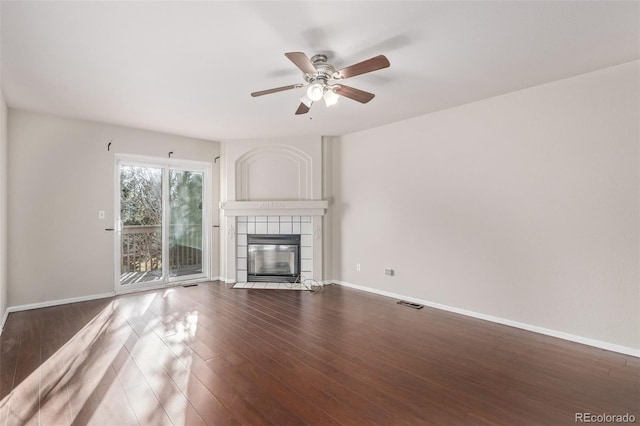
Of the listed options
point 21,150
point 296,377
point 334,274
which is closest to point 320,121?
point 334,274

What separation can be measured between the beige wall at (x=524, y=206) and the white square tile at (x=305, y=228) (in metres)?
1.19

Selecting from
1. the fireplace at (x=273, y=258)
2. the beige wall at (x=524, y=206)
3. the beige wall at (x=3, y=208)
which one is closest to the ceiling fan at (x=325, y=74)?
the beige wall at (x=524, y=206)

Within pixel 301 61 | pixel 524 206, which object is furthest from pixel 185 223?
pixel 524 206

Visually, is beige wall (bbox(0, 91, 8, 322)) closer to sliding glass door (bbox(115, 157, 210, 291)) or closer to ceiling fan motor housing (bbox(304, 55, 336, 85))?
sliding glass door (bbox(115, 157, 210, 291))

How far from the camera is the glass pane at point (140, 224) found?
14.8 feet

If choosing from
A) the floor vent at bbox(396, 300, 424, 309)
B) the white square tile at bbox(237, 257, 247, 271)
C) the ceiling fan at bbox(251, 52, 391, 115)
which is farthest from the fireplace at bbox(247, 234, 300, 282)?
the ceiling fan at bbox(251, 52, 391, 115)

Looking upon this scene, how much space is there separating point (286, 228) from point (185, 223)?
1813mm

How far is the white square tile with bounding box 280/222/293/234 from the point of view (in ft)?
16.8

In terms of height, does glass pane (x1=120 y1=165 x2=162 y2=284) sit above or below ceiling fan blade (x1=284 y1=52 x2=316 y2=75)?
below

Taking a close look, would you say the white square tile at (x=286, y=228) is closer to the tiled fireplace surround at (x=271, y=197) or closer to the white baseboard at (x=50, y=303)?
the tiled fireplace surround at (x=271, y=197)

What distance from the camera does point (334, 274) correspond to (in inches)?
201

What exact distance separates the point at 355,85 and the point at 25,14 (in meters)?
2.55

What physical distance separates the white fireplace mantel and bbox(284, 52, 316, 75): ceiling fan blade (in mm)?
2793

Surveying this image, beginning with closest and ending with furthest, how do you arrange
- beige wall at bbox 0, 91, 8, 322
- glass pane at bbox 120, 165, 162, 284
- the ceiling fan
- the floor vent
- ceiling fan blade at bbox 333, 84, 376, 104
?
the ceiling fan
ceiling fan blade at bbox 333, 84, 376, 104
beige wall at bbox 0, 91, 8, 322
the floor vent
glass pane at bbox 120, 165, 162, 284
